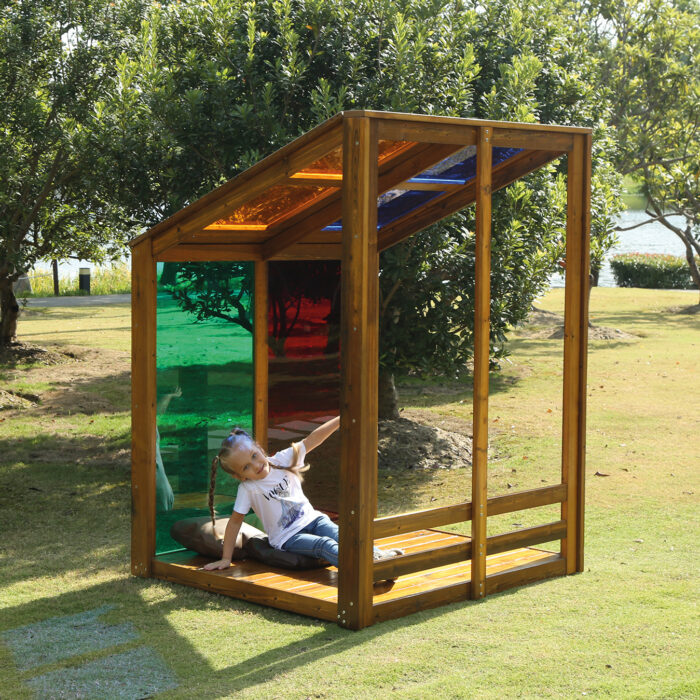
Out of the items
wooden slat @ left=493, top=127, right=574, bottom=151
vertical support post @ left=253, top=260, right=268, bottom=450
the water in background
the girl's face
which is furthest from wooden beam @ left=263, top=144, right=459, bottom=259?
the water in background

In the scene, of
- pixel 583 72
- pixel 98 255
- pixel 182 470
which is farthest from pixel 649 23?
pixel 182 470

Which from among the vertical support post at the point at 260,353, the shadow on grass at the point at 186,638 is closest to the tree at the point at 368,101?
the vertical support post at the point at 260,353

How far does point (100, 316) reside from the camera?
2180cm

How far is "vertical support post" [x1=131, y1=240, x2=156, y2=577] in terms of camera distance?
20.1ft

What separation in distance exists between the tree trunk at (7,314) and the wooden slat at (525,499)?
35.7 feet

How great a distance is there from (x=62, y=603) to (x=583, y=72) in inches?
321

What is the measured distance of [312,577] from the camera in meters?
6.00

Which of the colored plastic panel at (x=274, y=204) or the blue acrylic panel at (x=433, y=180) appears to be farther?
the colored plastic panel at (x=274, y=204)

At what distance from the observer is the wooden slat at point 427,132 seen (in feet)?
16.9

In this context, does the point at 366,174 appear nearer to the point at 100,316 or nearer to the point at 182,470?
the point at 182,470

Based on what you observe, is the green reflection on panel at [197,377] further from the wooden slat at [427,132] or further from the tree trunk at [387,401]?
the tree trunk at [387,401]

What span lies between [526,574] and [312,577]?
1273mm

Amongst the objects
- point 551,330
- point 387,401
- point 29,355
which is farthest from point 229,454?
point 551,330

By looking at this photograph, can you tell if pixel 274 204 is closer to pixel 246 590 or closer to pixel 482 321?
pixel 482 321
